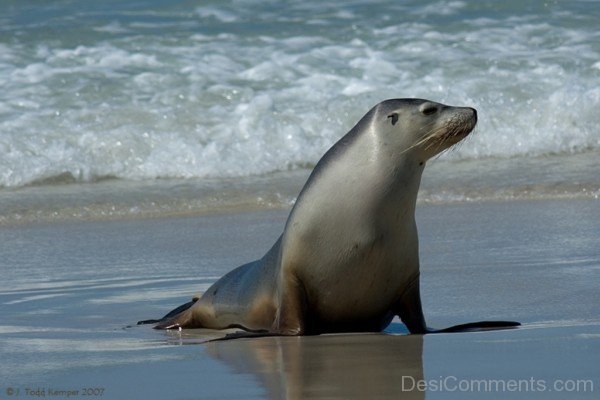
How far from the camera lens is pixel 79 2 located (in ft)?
52.9

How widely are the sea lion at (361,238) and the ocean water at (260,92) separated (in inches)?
148

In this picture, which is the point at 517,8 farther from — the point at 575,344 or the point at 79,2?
the point at 575,344

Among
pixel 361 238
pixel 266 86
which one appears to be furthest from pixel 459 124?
pixel 266 86

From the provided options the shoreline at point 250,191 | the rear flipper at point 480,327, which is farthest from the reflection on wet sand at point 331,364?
the shoreline at point 250,191

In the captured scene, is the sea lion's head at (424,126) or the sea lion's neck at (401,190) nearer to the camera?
the sea lion's neck at (401,190)

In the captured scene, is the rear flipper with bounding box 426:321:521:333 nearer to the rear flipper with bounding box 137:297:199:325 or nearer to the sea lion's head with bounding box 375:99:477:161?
the sea lion's head with bounding box 375:99:477:161

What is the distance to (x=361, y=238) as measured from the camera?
442cm

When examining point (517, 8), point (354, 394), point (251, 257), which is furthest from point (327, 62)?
point (354, 394)

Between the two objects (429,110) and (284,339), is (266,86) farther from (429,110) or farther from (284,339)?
(284,339)

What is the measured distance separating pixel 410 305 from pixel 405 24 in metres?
10.00

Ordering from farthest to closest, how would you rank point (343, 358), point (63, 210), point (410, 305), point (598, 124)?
point (598, 124)
point (63, 210)
point (410, 305)
point (343, 358)

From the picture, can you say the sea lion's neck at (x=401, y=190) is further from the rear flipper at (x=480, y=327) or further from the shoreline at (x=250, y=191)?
the shoreline at (x=250, y=191)

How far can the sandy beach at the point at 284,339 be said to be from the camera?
3.38 meters

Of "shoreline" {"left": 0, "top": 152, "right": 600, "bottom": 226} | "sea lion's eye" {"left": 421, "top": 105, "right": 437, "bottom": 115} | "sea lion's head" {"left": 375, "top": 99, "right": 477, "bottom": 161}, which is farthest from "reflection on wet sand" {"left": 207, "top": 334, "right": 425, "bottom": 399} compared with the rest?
"shoreline" {"left": 0, "top": 152, "right": 600, "bottom": 226}
